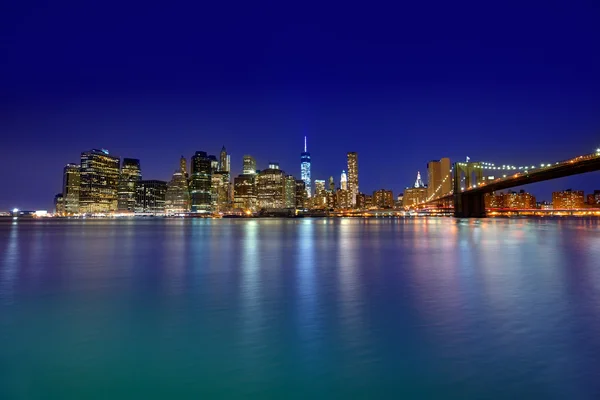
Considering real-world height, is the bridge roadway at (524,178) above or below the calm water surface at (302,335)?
above

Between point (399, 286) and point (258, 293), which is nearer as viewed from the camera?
point (258, 293)

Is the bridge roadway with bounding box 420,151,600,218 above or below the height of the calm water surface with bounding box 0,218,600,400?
above

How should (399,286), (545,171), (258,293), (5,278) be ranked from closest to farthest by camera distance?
(258,293) → (399,286) → (5,278) → (545,171)

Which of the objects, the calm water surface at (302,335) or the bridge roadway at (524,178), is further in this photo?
the bridge roadway at (524,178)

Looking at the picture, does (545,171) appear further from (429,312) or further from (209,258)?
(429,312)

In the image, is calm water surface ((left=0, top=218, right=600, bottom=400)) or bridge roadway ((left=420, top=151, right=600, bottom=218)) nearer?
calm water surface ((left=0, top=218, right=600, bottom=400))

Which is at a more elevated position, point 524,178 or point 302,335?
point 524,178

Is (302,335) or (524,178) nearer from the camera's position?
(302,335)

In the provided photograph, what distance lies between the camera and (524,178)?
78.6 meters

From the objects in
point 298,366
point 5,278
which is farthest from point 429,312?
point 5,278

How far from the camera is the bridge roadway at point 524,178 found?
64.6 m

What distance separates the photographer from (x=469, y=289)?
15.7 metres

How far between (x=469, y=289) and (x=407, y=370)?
8.91 metres

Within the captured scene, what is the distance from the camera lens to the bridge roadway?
64.6 m
